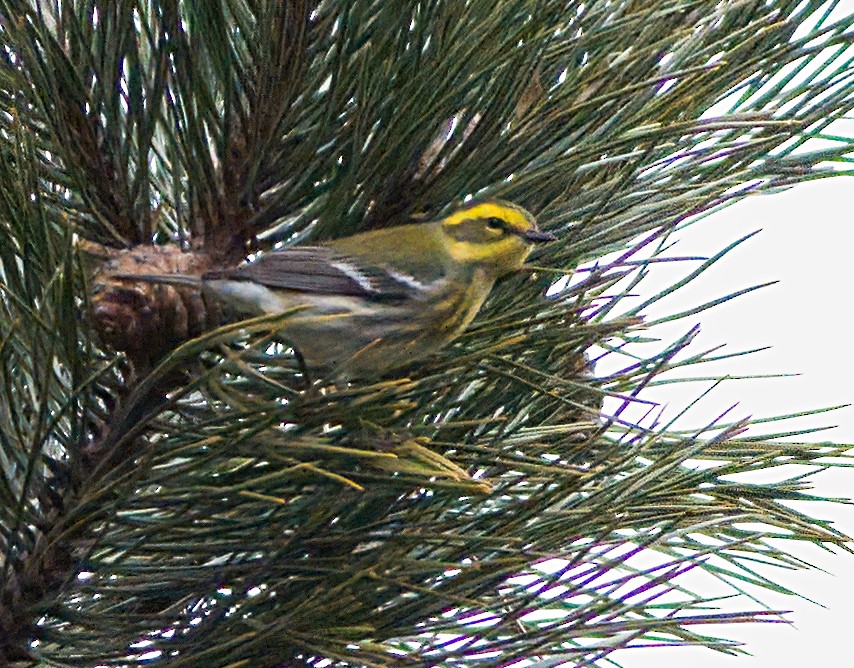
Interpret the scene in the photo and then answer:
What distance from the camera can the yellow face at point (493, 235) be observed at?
57.0 inches

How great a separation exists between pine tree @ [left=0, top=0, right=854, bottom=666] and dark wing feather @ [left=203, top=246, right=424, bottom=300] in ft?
0.10

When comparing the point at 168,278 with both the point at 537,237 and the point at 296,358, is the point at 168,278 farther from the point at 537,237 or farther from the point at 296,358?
the point at 537,237

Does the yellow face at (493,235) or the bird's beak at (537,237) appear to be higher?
the yellow face at (493,235)

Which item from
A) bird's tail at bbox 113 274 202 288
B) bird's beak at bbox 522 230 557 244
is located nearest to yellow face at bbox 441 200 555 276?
bird's beak at bbox 522 230 557 244

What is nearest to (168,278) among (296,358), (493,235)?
(296,358)

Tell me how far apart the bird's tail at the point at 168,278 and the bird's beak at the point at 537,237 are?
404mm

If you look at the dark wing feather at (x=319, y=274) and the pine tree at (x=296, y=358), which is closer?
the pine tree at (x=296, y=358)

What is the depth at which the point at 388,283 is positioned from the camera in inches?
65.9

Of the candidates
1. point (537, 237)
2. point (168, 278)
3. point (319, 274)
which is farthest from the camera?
point (319, 274)

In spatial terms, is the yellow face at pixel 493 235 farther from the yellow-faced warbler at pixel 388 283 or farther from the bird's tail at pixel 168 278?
Answer: the bird's tail at pixel 168 278

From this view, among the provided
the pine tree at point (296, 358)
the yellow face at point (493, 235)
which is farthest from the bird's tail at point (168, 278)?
the yellow face at point (493, 235)

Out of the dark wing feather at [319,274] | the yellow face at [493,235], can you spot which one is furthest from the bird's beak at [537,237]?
the dark wing feather at [319,274]

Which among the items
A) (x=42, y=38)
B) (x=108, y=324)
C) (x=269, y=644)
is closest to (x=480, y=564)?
(x=269, y=644)

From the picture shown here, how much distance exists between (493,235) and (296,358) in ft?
0.95
